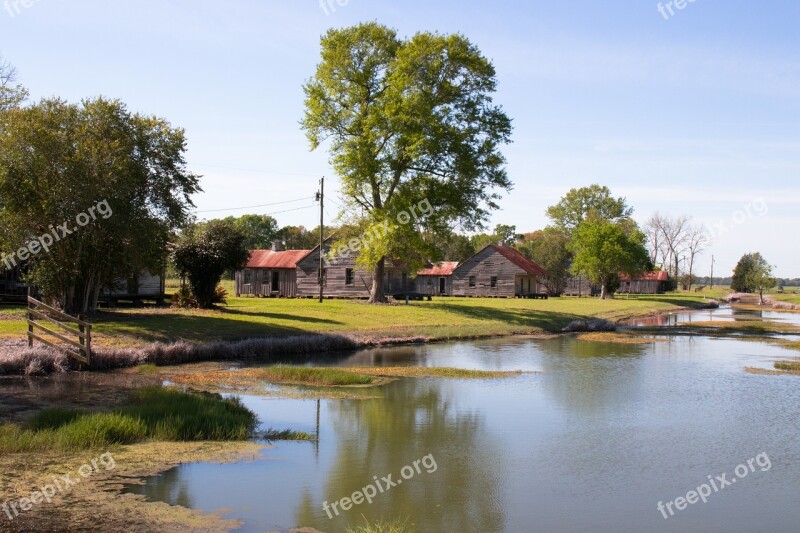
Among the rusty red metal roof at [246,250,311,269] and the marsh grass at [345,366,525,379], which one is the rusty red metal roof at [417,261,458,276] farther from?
the marsh grass at [345,366,525,379]

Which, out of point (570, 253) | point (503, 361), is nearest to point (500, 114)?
point (503, 361)

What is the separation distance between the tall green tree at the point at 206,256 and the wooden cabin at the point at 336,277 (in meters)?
20.7

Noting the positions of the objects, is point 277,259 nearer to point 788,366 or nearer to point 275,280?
point 275,280

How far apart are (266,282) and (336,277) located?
6539mm

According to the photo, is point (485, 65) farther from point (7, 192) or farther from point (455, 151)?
point (7, 192)

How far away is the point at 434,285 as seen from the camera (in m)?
81.4

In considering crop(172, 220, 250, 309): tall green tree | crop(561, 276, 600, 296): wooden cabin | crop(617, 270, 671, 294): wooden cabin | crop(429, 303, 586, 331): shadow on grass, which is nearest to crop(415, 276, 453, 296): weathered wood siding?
crop(561, 276, 600, 296): wooden cabin

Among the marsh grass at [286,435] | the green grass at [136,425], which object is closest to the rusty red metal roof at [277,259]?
the green grass at [136,425]

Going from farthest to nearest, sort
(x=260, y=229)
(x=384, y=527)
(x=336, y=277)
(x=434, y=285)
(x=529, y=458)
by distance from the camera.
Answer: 1. (x=260, y=229)
2. (x=434, y=285)
3. (x=336, y=277)
4. (x=529, y=458)
5. (x=384, y=527)

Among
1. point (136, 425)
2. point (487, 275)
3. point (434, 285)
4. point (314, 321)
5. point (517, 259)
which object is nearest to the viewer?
point (136, 425)

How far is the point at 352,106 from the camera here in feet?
154

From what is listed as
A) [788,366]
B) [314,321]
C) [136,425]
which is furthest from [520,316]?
[136,425]

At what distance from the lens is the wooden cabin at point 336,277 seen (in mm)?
59812

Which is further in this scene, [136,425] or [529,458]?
[136,425]
